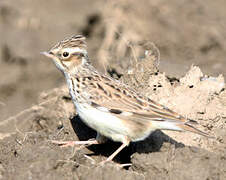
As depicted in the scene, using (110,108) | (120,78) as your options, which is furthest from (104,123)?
(120,78)

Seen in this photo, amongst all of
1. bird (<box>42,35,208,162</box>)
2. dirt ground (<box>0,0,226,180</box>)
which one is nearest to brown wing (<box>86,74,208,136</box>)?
bird (<box>42,35,208,162</box>)

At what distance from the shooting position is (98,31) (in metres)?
14.5

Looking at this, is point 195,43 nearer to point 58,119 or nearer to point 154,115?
point 58,119

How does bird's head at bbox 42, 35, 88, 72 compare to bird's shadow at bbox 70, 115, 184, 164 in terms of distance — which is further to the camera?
bird's head at bbox 42, 35, 88, 72

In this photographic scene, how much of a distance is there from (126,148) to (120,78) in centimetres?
131

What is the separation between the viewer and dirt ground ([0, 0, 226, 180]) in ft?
21.5

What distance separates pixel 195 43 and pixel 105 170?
303 inches

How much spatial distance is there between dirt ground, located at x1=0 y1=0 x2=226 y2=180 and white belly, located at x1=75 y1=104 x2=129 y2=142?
0.33 m

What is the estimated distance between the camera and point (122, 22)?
45.9ft

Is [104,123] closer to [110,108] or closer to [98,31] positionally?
[110,108]

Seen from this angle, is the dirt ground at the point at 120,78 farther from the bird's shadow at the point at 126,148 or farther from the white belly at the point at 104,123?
the white belly at the point at 104,123

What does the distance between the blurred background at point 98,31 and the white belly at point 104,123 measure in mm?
5151

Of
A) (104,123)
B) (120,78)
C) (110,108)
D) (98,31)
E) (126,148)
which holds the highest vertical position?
(98,31)

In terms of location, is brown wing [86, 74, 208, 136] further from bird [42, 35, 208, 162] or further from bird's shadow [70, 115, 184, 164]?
bird's shadow [70, 115, 184, 164]
